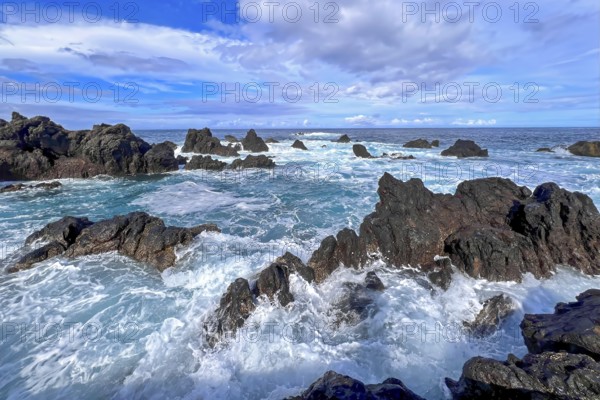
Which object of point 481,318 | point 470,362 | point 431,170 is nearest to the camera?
point 470,362

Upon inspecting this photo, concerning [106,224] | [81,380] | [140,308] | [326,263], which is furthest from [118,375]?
[106,224]

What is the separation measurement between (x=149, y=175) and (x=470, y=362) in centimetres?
3355

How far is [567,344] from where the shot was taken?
5223 millimetres

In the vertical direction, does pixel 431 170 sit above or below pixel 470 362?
above

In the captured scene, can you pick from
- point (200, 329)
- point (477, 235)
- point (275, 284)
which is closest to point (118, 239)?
point (200, 329)

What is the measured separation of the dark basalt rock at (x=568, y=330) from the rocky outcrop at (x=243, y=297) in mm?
5325

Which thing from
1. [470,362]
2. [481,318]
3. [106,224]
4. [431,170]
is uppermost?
[431,170]

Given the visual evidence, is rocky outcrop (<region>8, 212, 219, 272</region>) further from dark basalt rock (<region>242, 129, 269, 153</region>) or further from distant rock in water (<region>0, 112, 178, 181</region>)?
dark basalt rock (<region>242, 129, 269, 153</region>)

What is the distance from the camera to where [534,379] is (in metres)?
4.32

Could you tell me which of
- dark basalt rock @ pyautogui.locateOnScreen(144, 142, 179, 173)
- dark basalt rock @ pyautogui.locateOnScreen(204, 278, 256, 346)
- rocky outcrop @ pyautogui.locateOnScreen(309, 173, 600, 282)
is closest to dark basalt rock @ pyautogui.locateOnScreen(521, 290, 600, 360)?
rocky outcrop @ pyautogui.locateOnScreen(309, 173, 600, 282)

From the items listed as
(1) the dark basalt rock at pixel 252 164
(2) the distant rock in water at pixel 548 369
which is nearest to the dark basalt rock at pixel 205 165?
(1) the dark basalt rock at pixel 252 164

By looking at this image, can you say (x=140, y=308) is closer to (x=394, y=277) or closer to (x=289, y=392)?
(x=289, y=392)

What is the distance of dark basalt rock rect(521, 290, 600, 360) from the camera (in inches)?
200

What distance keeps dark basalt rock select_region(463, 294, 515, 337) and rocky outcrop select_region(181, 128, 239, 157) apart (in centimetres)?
4165
